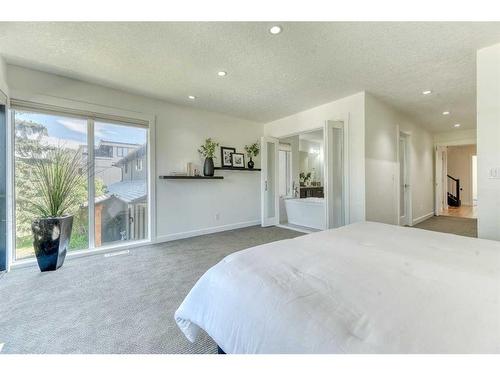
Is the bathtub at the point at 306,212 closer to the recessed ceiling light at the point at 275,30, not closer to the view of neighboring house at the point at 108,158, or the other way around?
the recessed ceiling light at the point at 275,30

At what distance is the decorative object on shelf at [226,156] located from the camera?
15.2 feet

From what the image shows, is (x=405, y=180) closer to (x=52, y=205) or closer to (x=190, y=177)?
(x=190, y=177)

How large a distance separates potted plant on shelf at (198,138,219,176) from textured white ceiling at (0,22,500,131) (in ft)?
3.04

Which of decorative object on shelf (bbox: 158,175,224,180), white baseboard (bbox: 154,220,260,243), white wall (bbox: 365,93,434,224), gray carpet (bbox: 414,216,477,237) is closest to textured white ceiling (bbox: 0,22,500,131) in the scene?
white wall (bbox: 365,93,434,224)

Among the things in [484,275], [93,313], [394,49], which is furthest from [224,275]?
[394,49]

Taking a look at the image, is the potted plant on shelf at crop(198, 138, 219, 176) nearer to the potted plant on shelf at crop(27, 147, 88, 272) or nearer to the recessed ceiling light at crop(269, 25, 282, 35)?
the potted plant on shelf at crop(27, 147, 88, 272)

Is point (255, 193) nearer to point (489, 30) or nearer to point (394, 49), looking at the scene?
point (394, 49)

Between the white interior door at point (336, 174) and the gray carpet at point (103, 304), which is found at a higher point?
the white interior door at point (336, 174)

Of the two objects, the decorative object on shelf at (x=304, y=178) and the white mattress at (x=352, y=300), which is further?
the decorative object on shelf at (x=304, y=178)

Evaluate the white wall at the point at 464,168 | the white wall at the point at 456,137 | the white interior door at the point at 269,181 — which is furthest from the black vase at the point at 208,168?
the white wall at the point at 464,168

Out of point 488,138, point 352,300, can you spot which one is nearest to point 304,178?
point 488,138

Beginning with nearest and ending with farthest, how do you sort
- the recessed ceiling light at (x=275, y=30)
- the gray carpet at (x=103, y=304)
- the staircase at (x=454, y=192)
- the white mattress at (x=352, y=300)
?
the white mattress at (x=352, y=300) < the gray carpet at (x=103, y=304) < the recessed ceiling light at (x=275, y=30) < the staircase at (x=454, y=192)

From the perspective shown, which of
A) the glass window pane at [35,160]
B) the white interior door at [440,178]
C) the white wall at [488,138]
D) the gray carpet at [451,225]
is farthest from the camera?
the white interior door at [440,178]

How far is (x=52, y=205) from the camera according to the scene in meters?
2.71
